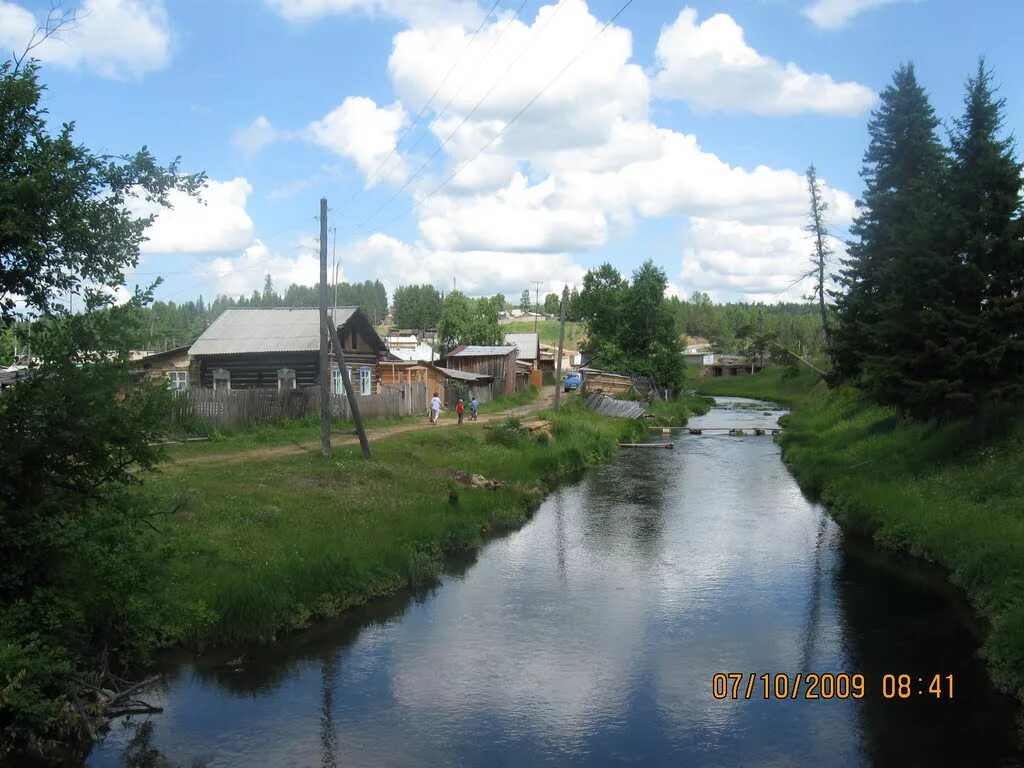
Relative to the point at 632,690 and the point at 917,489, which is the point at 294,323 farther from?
the point at 632,690

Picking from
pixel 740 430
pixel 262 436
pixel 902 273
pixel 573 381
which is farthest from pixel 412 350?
pixel 902 273

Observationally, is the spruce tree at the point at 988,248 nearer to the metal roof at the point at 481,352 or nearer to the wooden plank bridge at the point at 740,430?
the wooden plank bridge at the point at 740,430

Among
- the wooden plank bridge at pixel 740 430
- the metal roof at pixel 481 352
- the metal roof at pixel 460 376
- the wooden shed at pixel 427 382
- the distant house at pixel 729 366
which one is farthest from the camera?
the distant house at pixel 729 366

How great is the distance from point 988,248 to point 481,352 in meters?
42.0

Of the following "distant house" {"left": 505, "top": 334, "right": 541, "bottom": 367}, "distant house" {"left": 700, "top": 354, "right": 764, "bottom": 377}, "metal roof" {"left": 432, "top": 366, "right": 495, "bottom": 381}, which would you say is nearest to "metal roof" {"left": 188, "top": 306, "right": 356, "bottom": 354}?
"metal roof" {"left": 432, "top": 366, "right": 495, "bottom": 381}

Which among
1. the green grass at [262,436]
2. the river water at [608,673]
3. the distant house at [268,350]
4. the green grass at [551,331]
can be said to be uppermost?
the green grass at [551,331]

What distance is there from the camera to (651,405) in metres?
58.5

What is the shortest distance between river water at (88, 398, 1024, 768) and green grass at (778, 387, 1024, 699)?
55 centimetres

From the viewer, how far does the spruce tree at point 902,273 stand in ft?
72.2

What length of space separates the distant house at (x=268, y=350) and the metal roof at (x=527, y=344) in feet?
138

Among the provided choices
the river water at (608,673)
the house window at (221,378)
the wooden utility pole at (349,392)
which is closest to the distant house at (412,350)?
the house window at (221,378)

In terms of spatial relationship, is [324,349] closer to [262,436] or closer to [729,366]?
[262,436]

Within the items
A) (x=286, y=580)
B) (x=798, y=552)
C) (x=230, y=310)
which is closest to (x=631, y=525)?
(x=798, y=552)

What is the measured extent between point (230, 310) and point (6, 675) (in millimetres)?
35142
